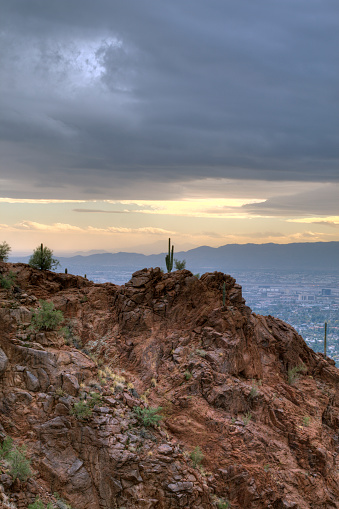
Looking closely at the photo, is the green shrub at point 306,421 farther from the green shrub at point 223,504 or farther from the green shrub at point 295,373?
the green shrub at point 223,504

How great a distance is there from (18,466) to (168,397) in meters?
10.1

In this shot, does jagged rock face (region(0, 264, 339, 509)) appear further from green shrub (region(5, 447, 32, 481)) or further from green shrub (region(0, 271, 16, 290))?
green shrub (region(5, 447, 32, 481))

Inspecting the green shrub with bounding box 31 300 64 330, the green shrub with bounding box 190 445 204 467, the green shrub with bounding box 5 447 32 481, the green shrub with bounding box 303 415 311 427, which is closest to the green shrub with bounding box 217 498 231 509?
the green shrub with bounding box 190 445 204 467

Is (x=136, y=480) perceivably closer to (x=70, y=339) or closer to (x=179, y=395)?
(x=179, y=395)

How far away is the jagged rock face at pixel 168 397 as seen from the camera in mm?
26484

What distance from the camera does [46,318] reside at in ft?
103

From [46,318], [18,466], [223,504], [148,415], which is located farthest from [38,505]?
[46,318]

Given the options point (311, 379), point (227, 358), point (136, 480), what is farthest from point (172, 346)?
point (311, 379)

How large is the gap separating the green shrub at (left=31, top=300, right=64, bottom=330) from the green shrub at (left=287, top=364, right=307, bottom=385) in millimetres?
18328

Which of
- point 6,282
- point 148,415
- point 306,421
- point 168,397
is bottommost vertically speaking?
point 306,421

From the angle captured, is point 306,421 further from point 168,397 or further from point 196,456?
point 168,397

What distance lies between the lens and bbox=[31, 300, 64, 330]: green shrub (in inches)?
1230

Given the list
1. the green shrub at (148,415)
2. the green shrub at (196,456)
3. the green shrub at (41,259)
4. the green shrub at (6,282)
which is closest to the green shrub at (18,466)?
the green shrub at (148,415)

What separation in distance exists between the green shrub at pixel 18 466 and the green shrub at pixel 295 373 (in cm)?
2121
